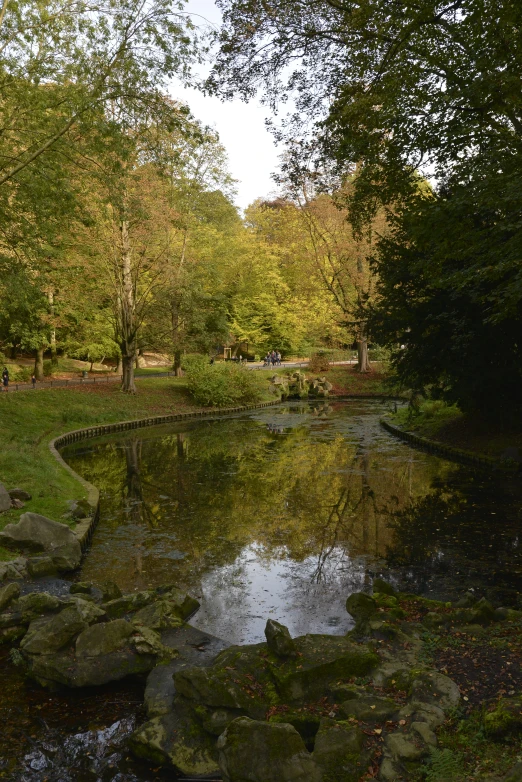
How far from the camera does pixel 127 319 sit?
31.4 meters

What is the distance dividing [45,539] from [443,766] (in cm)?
752

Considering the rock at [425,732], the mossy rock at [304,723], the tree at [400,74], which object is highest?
the tree at [400,74]

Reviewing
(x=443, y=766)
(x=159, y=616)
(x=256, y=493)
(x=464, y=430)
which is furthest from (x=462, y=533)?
(x=464, y=430)

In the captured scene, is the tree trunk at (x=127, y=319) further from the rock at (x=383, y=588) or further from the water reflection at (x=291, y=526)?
the rock at (x=383, y=588)

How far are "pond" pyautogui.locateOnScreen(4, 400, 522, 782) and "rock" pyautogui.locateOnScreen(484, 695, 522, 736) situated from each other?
110 inches

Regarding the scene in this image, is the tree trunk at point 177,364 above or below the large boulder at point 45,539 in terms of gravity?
above

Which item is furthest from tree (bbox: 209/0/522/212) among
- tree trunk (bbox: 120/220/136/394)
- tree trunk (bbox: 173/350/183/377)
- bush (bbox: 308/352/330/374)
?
bush (bbox: 308/352/330/374)

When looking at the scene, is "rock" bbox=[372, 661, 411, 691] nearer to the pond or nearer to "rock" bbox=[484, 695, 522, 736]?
"rock" bbox=[484, 695, 522, 736]

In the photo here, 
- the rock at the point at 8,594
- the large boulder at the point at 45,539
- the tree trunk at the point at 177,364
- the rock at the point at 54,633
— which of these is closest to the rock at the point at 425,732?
the rock at the point at 54,633

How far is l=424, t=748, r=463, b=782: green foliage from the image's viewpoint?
4.11 m

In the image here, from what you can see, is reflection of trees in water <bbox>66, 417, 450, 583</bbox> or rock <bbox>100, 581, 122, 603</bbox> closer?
rock <bbox>100, 581, 122, 603</bbox>

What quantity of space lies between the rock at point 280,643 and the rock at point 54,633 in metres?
2.19

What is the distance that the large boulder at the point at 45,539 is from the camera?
938 cm

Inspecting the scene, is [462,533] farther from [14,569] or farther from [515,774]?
[14,569]
